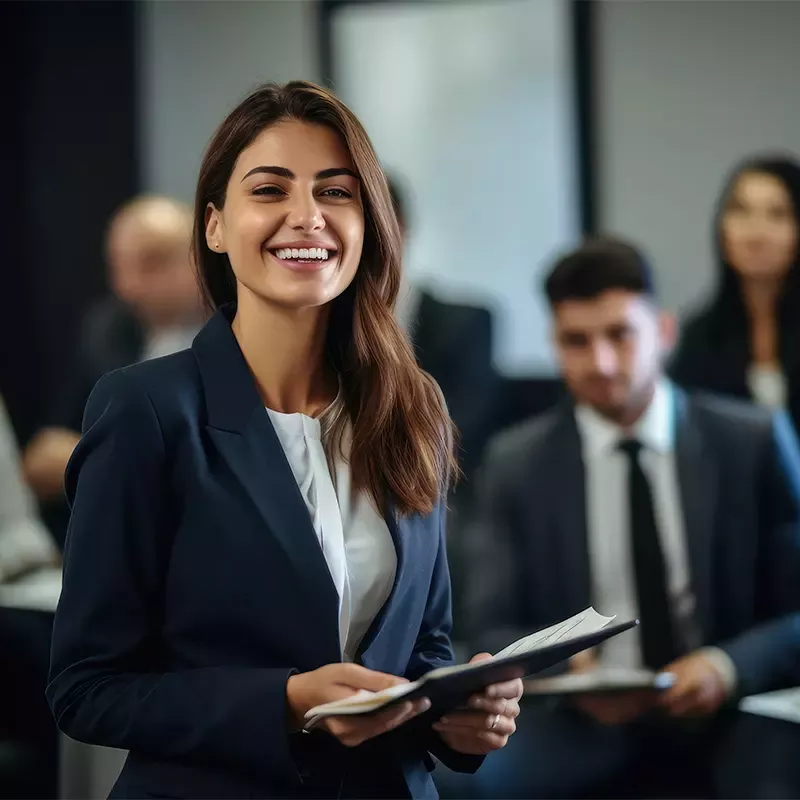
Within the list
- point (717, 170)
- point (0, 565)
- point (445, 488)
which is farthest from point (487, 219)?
point (445, 488)

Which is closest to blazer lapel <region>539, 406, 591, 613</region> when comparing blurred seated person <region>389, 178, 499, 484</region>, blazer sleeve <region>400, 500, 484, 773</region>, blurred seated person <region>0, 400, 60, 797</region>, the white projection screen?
blurred seated person <region>389, 178, 499, 484</region>

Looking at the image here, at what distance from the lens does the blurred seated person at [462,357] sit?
3.44 m

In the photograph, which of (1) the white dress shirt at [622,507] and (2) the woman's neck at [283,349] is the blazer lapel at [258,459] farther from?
(1) the white dress shirt at [622,507]

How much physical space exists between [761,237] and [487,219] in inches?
61.6

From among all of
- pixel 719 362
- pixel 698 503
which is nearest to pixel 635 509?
pixel 698 503

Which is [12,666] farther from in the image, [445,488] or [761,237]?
[761,237]

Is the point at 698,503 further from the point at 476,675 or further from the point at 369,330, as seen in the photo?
the point at 476,675

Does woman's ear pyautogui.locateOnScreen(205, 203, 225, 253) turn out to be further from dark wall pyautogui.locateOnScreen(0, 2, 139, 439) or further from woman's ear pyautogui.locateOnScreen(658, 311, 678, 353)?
dark wall pyautogui.locateOnScreen(0, 2, 139, 439)

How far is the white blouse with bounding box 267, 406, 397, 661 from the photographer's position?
47.3 inches

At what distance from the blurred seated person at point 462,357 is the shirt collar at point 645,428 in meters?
0.79

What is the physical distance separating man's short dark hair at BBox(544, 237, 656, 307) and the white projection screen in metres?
2.24

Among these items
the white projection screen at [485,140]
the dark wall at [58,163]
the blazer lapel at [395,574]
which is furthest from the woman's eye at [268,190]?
the dark wall at [58,163]

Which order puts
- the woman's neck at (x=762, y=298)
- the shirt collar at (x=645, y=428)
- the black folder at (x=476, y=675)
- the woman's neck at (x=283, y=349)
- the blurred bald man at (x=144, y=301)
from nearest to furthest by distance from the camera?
1. the black folder at (x=476, y=675)
2. the woman's neck at (x=283, y=349)
3. the shirt collar at (x=645, y=428)
4. the woman's neck at (x=762, y=298)
5. the blurred bald man at (x=144, y=301)

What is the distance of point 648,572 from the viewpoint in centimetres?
252
